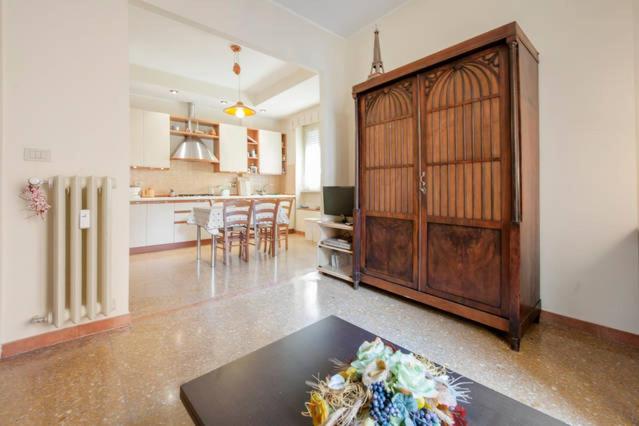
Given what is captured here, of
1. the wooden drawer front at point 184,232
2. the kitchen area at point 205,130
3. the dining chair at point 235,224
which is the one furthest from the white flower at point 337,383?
the wooden drawer front at point 184,232

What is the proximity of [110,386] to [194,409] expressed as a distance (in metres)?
1.08

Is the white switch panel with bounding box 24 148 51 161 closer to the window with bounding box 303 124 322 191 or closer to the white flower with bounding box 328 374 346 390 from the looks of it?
the white flower with bounding box 328 374 346 390

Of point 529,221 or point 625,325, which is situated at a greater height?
point 529,221

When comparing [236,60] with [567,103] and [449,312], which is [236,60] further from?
[449,312]

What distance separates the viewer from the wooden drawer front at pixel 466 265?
1.92 meters

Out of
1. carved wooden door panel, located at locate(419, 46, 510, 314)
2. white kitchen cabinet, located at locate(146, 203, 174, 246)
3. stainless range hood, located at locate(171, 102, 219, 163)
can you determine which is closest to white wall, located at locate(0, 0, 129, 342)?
carved wooden door panel, located at locate(419, 46, 510, 314)

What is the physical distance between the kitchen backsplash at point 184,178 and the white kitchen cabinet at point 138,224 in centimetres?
80

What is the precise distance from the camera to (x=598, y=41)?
1.90 meters

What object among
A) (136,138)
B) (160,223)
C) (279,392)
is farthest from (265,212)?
(279,392)

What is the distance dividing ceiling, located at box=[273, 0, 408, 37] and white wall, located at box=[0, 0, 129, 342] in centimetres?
181

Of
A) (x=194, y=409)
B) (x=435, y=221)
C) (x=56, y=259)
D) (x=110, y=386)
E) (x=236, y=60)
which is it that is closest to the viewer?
(x=194, y=409)

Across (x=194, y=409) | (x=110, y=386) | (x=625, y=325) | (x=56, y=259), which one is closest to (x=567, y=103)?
(x=625, y=325)

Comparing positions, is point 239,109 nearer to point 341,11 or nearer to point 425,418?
point 341,11

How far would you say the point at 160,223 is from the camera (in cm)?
484
